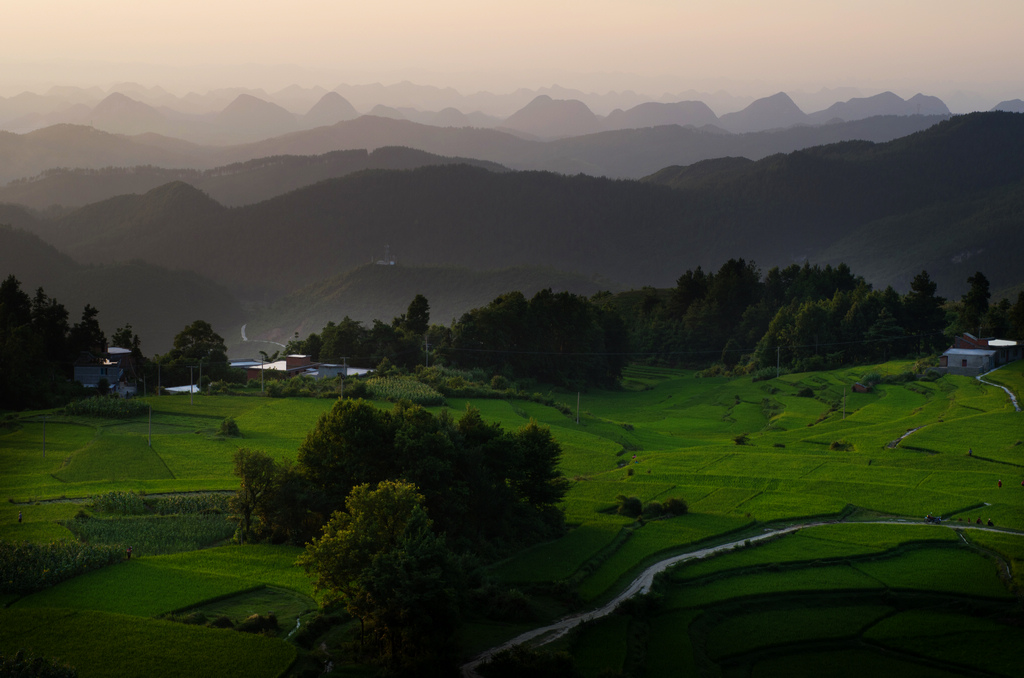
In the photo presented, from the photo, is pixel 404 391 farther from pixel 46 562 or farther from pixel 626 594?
pixel 46 562

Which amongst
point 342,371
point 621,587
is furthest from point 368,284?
point 621,587

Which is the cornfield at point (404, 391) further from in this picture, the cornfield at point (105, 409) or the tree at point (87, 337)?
the tree at point (87, 337)

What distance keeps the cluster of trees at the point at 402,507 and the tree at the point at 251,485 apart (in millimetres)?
35

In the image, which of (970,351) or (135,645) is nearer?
(135,645)

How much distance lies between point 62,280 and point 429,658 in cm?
11680

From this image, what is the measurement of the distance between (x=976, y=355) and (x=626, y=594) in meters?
51.5

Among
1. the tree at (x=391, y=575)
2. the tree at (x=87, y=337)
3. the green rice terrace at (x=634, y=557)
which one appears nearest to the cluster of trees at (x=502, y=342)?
the tree at (x=87, y=337)

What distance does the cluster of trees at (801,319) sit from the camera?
8194 cm

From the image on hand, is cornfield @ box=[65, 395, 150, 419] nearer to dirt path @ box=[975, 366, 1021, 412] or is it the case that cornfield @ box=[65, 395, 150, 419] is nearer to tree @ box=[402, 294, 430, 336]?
tree @ box=[402, 294, 430, 336]

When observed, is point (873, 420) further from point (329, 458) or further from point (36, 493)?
point (36, 493)

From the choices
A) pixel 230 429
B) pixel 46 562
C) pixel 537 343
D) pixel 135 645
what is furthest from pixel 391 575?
pixel 537 343

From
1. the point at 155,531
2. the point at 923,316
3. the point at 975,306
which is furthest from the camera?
the point at 923,316

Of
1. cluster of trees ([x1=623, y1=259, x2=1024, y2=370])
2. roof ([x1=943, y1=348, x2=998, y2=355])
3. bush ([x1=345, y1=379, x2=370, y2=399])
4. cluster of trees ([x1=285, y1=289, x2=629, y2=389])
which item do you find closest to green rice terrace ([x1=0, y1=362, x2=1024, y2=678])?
bush ([x1=345, y1=379, x2=370, y2=399])

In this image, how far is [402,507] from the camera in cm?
2256
